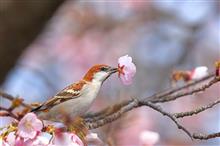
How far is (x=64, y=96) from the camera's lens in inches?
56.7

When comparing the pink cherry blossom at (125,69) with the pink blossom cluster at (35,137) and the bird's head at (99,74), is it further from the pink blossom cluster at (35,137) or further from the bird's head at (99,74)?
the pink blossom cluster at (35,137)

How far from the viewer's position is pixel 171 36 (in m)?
5.21

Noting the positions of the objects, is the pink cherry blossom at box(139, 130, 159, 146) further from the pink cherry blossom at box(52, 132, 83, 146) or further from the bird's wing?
the pink cherry blossom at box(52, 132, 83, 146)

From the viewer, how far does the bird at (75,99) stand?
137cm

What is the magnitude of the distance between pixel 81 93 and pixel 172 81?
75 cm

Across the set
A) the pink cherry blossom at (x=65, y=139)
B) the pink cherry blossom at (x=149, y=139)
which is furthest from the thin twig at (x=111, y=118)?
the pink cherry blossom at (x=149, y=139)

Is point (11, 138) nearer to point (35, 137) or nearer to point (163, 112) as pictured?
point (35, 137)

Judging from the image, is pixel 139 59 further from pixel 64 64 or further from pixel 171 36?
pixel 64 64

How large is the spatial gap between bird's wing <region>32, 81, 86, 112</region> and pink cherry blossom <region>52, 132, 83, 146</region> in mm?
82

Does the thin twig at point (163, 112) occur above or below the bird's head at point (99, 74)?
below

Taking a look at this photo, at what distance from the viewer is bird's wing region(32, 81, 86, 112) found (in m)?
1.38

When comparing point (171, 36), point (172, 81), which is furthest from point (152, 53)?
point (172, 81)

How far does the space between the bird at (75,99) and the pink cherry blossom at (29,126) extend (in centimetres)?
3

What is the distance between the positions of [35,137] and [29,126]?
0.07m
